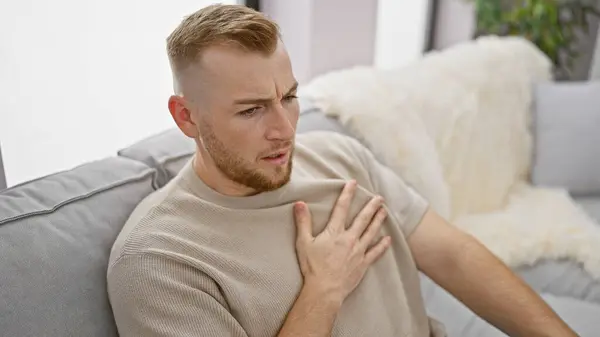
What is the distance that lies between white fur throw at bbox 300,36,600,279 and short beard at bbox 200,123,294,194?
560mm

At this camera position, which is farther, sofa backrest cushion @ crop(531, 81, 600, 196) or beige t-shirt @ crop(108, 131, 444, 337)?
sofa backrest cushion @ crop(531, 81, 600, 196)

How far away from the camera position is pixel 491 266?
116cm

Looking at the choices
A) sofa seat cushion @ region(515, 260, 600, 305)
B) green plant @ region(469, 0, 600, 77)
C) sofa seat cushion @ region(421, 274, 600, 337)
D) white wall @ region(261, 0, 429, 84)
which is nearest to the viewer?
sofa seat cushion @ region(421, 274, 600, 337)

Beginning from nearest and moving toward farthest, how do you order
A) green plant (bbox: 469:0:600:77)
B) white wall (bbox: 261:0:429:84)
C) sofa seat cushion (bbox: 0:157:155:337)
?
1. sofa seat cushion (bbox: 0:157:155:337)
2. white wall (bbox: 261:0:429:84)
3. green plant (bbox: 469:0:600:77)

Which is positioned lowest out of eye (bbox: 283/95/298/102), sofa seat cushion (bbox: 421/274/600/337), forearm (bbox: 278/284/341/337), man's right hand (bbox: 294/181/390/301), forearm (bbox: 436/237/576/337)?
sofa seat cushion (bbox: 421/274/600/337)

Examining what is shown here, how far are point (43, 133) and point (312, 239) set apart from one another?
70 cm

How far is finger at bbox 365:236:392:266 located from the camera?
41.7 inches

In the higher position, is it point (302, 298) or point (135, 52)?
point (135, 52)

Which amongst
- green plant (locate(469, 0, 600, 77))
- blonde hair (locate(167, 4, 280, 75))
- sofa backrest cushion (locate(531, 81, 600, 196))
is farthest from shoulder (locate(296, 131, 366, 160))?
green plant (locate(469, 0, 600, 77))

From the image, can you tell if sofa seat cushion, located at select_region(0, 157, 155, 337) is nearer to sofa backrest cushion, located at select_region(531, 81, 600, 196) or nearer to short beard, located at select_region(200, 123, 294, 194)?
short beard, located at select_region(200, 123, 294, 194)

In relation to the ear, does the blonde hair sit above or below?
above

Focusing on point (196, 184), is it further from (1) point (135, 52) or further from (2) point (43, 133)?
→ (1) point (135, 52)

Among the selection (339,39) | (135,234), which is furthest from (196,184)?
(339,39)

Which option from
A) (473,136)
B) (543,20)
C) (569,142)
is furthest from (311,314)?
(543,20)
